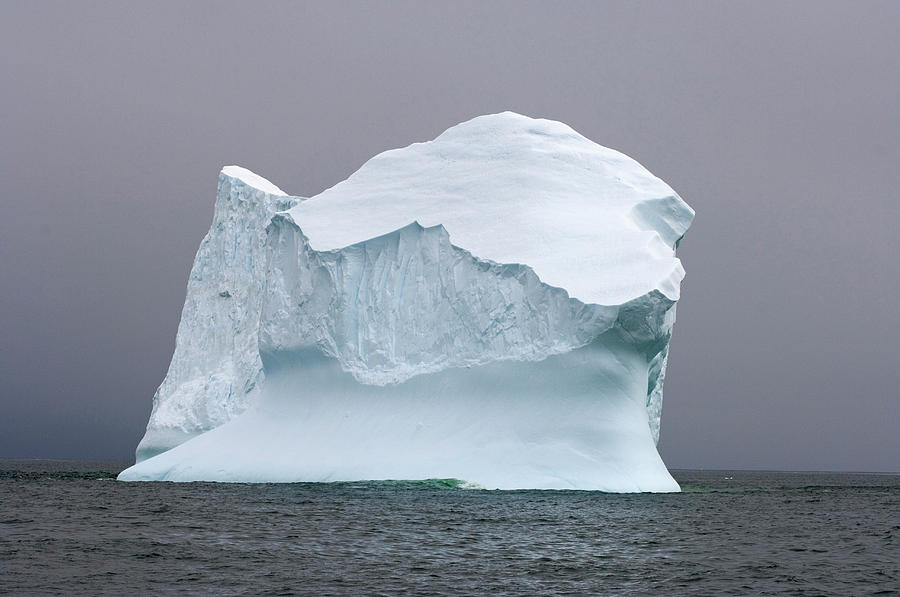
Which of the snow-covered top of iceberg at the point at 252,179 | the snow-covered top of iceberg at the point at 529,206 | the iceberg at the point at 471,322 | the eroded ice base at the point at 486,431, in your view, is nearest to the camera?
the eroded ice base at the point at 486,431

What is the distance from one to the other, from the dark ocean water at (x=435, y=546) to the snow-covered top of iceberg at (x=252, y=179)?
13578 mm

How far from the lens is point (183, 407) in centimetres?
3189

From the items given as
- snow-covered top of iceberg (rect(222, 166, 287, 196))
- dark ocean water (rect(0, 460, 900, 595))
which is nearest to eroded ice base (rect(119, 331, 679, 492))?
dark ocean water (rect(0, 460, 900, 595))

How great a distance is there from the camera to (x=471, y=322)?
23.5m

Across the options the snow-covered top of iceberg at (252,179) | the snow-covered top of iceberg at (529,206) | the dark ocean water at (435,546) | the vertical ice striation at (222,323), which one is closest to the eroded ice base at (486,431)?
the dark ocean water at (435,546)

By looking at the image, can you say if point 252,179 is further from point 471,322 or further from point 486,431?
point 486,431

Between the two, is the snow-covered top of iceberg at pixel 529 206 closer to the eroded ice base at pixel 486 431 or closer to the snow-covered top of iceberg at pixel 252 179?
the eroded ice base at pixel 486 431

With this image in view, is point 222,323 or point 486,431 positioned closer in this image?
point 486,431

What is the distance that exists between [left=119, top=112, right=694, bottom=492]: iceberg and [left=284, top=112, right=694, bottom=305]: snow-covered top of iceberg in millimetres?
47

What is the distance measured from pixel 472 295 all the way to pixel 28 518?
10.3 metres

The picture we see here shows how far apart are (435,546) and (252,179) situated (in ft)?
73.4

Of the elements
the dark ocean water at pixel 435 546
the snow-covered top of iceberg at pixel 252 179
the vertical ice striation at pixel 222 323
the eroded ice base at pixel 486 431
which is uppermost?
the snow-covered top of iceberg at pixel 252 179

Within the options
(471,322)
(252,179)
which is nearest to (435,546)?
(471,322)

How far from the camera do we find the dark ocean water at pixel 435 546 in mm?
10859
